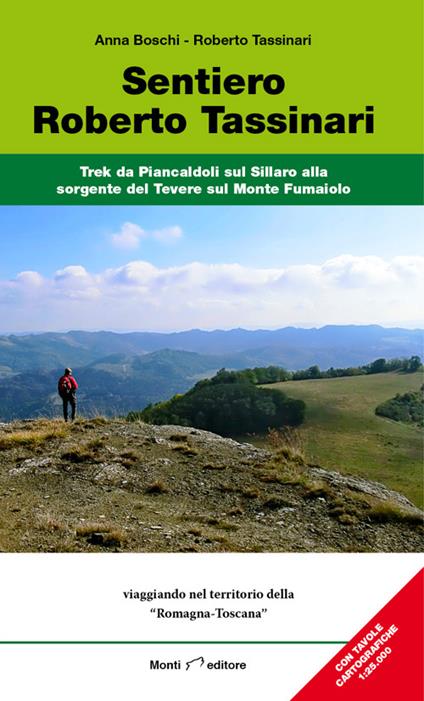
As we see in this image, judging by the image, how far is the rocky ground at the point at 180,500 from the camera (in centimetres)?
712

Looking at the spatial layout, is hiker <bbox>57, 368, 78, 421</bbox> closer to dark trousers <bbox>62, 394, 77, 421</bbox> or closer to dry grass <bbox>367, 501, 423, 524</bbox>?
dark trousers <bbox>62, 394, 77, 421</bbox>

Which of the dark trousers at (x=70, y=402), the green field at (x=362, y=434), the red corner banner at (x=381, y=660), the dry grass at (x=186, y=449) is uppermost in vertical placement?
the dark trousers at (x=70, y=402)

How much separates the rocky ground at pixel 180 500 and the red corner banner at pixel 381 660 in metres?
2.00

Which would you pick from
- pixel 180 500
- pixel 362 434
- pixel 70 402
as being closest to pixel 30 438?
pixel 70 402

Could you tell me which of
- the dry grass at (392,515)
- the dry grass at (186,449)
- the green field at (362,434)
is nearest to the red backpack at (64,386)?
the dry grass at (186,449)

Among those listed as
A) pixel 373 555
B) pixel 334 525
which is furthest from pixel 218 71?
pixel 334 525

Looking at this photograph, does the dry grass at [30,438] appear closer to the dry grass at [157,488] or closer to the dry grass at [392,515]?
the dry grass at [157,488]

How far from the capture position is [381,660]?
483cm

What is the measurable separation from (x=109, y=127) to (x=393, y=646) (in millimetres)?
7215

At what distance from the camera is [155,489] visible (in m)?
9.58

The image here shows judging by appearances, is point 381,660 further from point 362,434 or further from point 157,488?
point 362,434

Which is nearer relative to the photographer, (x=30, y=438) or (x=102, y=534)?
(x=102, y=534)

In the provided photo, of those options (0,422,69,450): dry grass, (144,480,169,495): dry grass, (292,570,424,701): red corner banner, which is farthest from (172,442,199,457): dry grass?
(292,570,424,701): red corner banner

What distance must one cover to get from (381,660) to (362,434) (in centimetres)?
2113
